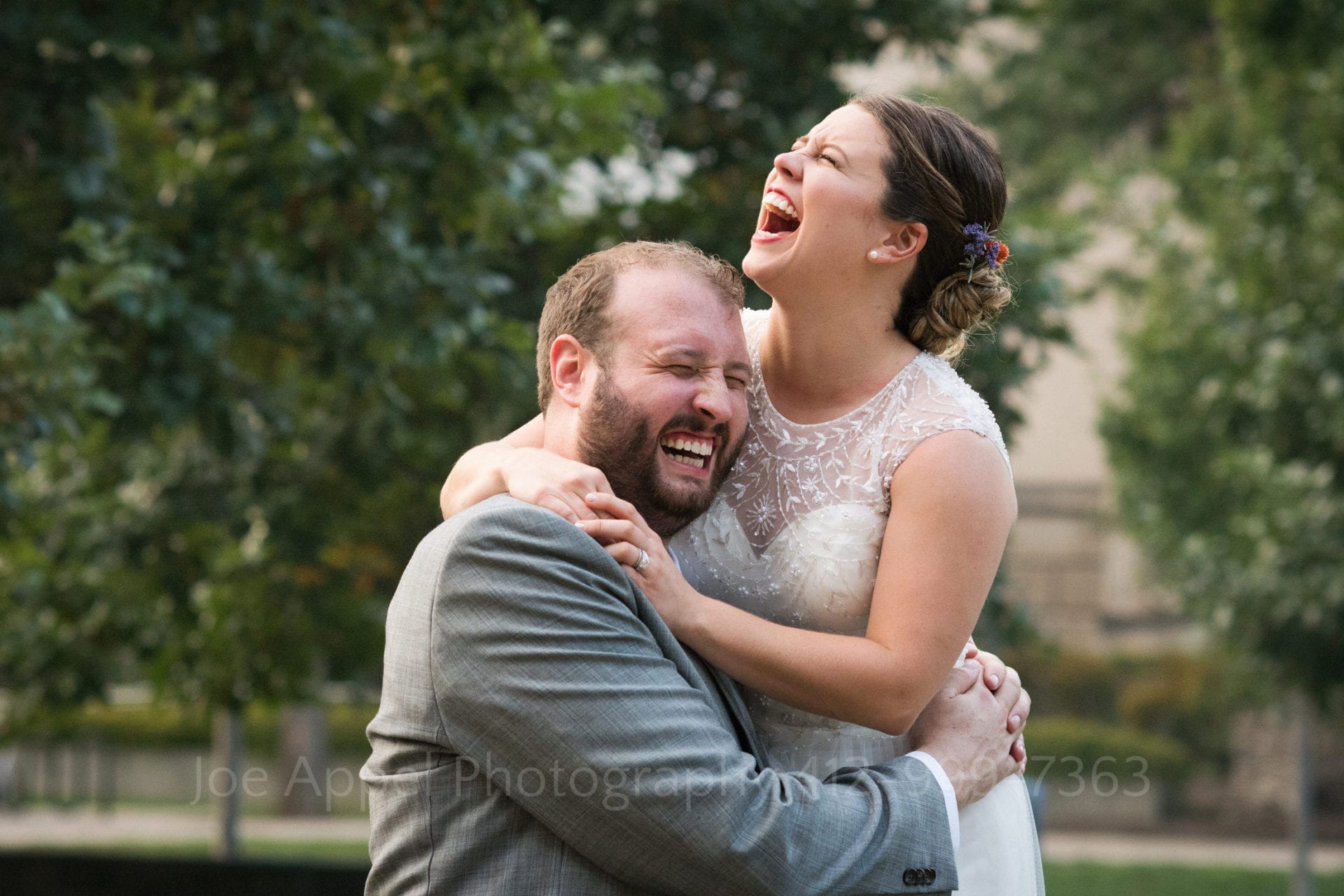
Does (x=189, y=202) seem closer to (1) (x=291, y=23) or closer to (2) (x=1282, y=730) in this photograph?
(1) (x=291, y=23)

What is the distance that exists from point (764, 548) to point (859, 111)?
926 mm

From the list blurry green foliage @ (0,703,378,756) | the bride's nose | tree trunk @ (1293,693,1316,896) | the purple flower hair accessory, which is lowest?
blurry green foliage @ (0,703,378,756)

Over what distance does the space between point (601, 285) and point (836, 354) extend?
0.57 meters

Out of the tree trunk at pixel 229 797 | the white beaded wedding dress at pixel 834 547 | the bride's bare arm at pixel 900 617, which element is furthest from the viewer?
the tree trunk at pixel 229 797

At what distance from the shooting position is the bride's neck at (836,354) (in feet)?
9.84

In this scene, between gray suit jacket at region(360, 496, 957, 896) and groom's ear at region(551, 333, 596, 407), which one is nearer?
gray suit jacket at region(360, 496, 957, 896)

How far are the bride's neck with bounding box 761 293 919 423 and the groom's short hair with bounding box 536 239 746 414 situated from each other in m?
0.24

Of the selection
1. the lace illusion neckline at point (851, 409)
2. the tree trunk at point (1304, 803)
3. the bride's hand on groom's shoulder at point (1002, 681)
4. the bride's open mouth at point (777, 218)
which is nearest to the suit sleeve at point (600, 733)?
the bride's hand on groom's shoulder at point (1002, 681)

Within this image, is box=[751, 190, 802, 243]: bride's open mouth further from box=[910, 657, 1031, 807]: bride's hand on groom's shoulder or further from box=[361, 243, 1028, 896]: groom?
box=[910, 657, 1031, 807]: bride's hand on groom's shoulder

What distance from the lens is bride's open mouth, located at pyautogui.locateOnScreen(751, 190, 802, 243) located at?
2980mm

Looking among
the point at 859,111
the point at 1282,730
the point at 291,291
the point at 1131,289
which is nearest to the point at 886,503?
the point at 859,111

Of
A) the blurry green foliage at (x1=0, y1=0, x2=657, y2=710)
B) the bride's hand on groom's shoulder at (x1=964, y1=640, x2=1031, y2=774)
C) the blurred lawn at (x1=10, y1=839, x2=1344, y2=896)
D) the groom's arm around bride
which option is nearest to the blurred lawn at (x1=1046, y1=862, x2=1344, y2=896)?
the blurred lawn at (x1=10, y1=839, x2=1344, y2=896)

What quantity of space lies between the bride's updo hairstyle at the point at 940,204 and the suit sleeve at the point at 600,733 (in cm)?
105

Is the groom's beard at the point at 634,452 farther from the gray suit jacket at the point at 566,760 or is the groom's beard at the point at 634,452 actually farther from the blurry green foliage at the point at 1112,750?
the blurry green foliage at the point at 1112,750
